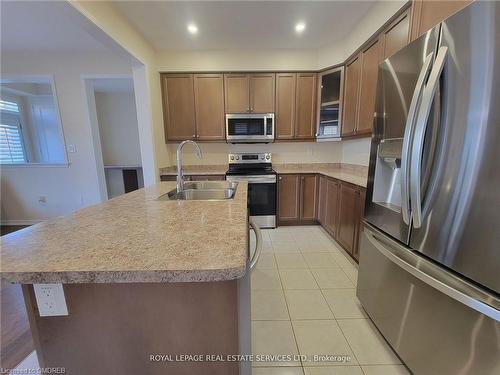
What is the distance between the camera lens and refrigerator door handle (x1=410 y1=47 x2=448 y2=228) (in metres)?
0.88

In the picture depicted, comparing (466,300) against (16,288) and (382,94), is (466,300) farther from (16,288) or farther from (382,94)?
(16,288)

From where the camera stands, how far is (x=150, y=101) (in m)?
2.76

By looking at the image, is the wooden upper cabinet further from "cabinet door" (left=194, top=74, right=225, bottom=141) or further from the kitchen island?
"cabinet door" (left=194, top=74, right=225, bottom=141)

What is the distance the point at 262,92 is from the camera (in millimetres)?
3213

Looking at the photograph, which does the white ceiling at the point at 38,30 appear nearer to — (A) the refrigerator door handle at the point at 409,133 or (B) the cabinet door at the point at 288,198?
(A) the refrigerator door handle at the point at 409,133

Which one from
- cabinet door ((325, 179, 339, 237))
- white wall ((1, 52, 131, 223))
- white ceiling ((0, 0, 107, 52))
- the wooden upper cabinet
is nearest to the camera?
the wooden upper cabinet

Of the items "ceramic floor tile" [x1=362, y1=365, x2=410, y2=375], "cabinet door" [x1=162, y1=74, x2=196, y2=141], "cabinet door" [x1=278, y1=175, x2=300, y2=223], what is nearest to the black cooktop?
"cabinet door" [x1=278, y1=175, x2=300, y2=223]

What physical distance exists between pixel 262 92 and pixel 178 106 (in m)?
1.31

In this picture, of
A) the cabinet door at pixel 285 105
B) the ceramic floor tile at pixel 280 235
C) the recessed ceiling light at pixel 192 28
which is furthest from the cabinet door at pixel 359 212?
the recessed ceiling light at pixel 192 28

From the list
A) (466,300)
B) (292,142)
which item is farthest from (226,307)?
(292,142)

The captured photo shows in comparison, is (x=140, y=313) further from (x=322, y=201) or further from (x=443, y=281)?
(x=322, y=201)

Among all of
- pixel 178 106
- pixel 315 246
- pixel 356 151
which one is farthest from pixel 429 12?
pixel 178 106

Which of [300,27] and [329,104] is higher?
[300,27]

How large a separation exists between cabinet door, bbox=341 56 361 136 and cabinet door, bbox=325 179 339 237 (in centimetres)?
71
